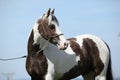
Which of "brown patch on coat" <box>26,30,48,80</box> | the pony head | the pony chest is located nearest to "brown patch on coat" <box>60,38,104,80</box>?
the pony chest

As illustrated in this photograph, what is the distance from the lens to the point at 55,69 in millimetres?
7082

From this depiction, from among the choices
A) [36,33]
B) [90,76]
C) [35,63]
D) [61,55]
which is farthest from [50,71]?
[90,76]

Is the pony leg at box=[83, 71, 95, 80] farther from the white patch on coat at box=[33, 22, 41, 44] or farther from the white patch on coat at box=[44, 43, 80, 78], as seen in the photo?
the white patch on coat at box=[33, 22, 41, 44]

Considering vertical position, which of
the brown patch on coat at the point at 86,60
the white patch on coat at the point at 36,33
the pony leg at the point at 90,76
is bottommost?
the pony leg at the point at 90,76

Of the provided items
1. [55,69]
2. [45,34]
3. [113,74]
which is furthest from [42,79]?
[113,74]

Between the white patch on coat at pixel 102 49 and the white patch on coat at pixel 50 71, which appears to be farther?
the white patch on coat at pixel 102 49

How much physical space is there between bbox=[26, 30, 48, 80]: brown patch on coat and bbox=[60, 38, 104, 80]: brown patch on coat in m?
0.59

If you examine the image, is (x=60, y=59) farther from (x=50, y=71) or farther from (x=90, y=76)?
(x=90, y=76)

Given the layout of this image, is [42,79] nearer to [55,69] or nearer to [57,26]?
[55,69]

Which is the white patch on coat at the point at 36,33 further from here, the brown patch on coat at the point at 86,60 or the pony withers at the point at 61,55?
the brown patch on coat at the point at 86,60

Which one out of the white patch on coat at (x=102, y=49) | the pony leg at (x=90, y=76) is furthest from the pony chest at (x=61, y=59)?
the pony leg at (x=90, y=76)

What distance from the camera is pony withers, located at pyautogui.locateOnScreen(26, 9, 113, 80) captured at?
687cm

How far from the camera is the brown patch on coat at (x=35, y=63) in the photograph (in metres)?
6.94

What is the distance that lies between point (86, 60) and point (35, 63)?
3.98 ft
